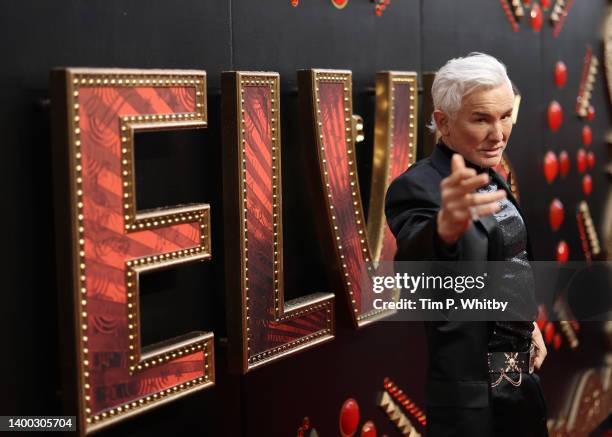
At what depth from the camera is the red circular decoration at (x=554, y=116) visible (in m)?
4.20

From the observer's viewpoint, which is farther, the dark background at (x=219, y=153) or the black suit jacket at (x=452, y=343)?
the black suit jacket at (x=452, y=343)

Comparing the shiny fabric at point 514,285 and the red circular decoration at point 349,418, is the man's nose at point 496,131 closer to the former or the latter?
the shiny fabric at point 514,285

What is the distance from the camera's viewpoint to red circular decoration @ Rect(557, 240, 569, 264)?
4.37m

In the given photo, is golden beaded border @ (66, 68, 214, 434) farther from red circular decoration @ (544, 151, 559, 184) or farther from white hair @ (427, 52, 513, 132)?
red circular decoration @ (544, 151, 559, 184)

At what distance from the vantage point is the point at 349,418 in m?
3.04

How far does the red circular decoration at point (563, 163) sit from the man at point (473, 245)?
6.70ft

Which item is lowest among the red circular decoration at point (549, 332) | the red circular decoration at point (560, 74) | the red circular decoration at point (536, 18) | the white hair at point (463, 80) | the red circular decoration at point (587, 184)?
the red circular decoration at point (549, 332)

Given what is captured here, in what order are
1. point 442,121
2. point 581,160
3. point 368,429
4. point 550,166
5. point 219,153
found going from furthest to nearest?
point 581,160
point 550,166
point 368,429
point 219,153
point 442,121

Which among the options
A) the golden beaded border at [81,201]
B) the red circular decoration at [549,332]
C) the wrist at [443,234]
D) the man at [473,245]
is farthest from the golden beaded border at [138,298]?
the red circular decoration at [549,332]

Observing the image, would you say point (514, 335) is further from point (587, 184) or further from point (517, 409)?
point (587, 184)

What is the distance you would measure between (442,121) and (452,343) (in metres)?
0.53

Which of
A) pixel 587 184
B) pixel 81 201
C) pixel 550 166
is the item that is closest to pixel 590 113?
pixel 587 184

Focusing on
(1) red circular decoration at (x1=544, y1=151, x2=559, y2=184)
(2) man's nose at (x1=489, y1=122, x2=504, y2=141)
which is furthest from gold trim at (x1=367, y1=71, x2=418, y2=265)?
(1) red circular decoration at (x1=544, y1=151, x2=559, y2=184)

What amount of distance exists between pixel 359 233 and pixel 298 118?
41 centimetres
